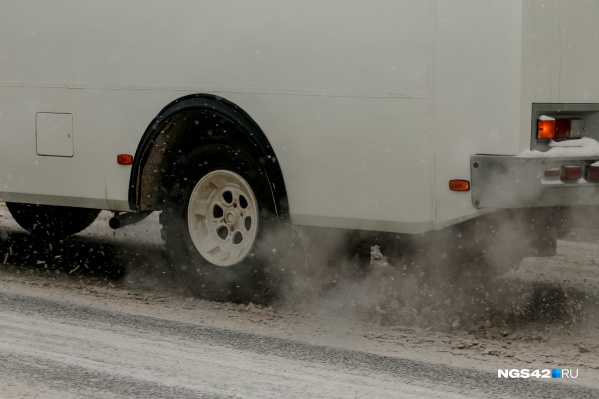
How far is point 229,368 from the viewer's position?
18.3 ft

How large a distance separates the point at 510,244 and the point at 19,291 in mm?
3362

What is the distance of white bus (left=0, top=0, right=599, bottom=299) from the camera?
622 centimetres

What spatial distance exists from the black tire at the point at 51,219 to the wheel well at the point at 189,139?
184 cm

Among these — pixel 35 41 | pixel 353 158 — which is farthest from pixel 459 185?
pixel 35 41

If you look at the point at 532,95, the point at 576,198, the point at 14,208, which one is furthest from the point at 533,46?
the point at 14,208

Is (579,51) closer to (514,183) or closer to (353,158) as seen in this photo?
(514,183)

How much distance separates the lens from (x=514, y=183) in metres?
6.18

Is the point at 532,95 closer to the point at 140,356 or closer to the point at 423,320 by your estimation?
the point at 423,320

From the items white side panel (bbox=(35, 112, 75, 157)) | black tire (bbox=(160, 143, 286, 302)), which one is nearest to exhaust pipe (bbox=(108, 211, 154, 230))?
black tire (bbox=(160, 143, 286, 302))

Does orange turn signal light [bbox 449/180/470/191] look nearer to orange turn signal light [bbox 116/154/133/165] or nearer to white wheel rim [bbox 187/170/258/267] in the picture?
white wheel rim [bbox 187/170/258/267]

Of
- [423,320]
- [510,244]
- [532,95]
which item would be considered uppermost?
[532,95]

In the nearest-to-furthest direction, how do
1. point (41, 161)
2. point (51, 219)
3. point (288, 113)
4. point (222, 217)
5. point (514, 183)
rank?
1. point (514, 183)
2. point (288, 113)
3. point (222, 217)
4. point (41, 161)
5. point (51, 219)

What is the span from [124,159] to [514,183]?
281cm

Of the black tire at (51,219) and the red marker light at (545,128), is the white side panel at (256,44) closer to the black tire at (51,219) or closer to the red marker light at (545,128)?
the red marker light at (545,128)
